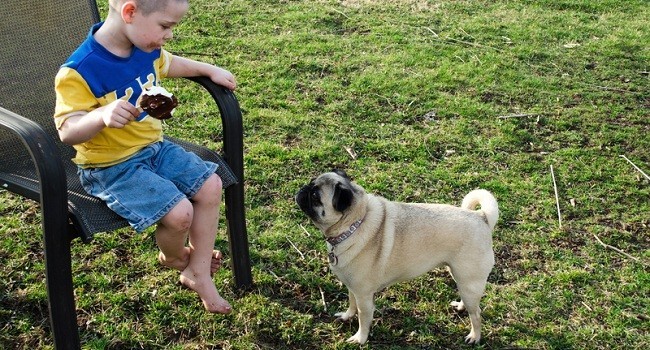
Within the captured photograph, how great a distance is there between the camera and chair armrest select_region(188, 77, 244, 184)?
3.45 m

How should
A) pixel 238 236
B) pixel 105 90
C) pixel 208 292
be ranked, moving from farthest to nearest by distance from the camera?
pixel 238 236
pixel 208 292
pixel 105 90

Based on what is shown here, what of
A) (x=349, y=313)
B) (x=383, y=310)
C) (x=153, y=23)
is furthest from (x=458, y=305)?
(x=153, y=23)

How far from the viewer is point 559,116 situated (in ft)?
18.8

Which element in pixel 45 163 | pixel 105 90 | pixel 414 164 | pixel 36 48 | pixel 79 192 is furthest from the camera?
pixel 414 164

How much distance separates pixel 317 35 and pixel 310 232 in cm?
320

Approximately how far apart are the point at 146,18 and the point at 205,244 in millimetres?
1090

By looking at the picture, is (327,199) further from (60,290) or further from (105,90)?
(60,290)

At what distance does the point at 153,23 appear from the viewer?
297cm

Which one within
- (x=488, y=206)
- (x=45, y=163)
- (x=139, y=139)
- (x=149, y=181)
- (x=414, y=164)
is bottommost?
(x=414, y=164)

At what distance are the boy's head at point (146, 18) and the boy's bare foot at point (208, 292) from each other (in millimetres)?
1137

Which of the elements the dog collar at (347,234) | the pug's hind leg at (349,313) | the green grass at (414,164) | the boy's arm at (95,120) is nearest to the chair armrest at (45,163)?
the boy's arm at (95,120)

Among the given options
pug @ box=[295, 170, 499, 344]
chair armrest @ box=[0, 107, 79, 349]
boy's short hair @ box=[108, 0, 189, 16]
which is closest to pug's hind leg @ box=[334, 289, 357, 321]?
pug @ box=[295, 170, 499, 344]

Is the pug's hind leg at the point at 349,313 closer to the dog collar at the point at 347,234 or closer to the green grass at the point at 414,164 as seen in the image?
the green grass at the point at 414,164

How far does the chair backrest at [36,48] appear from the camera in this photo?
3682mm
